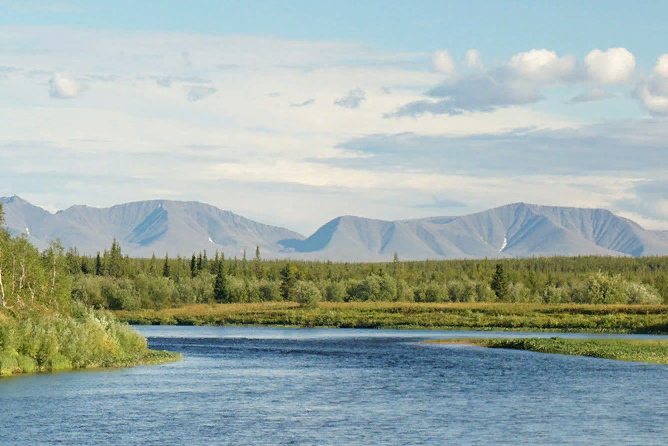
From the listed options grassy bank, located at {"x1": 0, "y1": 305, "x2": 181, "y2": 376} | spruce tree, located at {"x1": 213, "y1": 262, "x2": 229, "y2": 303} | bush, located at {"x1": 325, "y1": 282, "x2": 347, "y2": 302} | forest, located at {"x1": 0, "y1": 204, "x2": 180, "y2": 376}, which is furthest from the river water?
spruce tree, located at {"x1": 213, "y1": 262, "x2": 229, "y2": 303}

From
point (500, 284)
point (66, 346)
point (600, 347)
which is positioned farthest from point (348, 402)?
point (500, 284)

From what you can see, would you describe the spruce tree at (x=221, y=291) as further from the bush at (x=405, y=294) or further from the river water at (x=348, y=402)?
the river water at (x=348, y=402)

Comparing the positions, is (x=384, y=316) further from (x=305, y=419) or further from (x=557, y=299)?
(x=305, y=419)

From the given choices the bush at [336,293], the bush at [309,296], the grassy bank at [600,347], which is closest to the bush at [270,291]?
the bush at [336,293]

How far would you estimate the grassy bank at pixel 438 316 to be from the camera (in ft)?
362

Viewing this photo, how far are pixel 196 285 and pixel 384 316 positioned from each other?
231 feet

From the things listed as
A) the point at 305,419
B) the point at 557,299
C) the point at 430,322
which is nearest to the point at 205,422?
the point at 305,419

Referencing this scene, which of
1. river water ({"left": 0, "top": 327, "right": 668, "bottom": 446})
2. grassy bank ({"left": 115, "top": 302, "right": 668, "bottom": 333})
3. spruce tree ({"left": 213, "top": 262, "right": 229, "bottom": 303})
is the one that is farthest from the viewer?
spruce tree ({"left": 213, "top": 262, "right": 229, "bottom": 303})

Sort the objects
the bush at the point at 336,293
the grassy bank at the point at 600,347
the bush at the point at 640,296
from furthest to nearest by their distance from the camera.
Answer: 1. the bush at the point at 336,293
2. the bush at the point at 640,296
3. the grassy bank at the point at 600,347

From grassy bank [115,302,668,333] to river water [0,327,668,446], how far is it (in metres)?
39.2

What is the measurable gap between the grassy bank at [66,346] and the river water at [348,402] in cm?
230

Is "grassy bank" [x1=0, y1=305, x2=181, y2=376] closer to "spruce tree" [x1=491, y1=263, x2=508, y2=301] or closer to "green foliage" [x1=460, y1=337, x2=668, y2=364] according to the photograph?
"green foliage" [x1=460, y1=337, x2=668, y2=364]

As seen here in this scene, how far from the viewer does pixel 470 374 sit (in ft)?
199

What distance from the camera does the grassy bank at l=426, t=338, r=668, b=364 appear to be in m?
70.9
